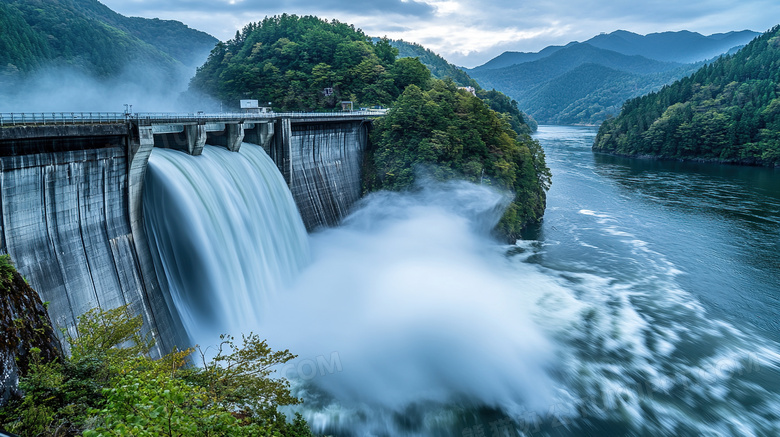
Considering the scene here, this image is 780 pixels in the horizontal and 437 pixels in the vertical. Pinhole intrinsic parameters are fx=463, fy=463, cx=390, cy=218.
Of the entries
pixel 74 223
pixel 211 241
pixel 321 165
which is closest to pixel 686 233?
pixel 321 165

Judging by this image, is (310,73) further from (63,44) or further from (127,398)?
(63,44)

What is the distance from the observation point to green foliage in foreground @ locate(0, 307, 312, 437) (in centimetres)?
782

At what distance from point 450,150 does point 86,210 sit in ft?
107

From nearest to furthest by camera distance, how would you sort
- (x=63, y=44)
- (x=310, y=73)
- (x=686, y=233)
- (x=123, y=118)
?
1. (x=123, y=118)
2. (x=686, y=233)
3. (x=310, y=73)
4. (x=63, y=44)

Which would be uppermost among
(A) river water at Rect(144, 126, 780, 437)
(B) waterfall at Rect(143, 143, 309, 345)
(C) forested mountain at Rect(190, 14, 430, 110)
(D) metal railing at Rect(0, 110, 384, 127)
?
(C) forested mountain at Rect(190, 14, 430, 110)

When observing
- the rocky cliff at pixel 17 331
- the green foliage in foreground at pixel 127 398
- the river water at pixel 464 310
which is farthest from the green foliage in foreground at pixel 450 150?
the rocky cliff at pixel 17 331

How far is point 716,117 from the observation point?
331 ft

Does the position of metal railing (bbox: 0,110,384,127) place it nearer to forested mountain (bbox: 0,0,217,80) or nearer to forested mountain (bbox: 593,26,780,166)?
forested mountain (bbox: 0,0,217,80)

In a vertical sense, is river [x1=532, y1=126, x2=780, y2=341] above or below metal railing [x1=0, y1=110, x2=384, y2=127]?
below

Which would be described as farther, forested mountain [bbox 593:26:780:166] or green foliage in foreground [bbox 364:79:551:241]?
forested mountain [bbox 593:26:780:166]

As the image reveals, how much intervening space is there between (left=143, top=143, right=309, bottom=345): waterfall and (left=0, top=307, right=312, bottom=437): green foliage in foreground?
778 centimetres

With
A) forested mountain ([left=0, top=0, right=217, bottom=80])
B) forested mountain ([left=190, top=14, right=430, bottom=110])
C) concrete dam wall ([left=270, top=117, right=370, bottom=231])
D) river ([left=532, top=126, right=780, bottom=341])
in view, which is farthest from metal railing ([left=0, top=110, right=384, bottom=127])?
forested mountain ([left=0, top=0, right=217, bottom=80])

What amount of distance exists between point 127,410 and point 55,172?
12153 mm

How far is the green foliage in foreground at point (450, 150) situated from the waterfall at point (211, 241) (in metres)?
18.8
